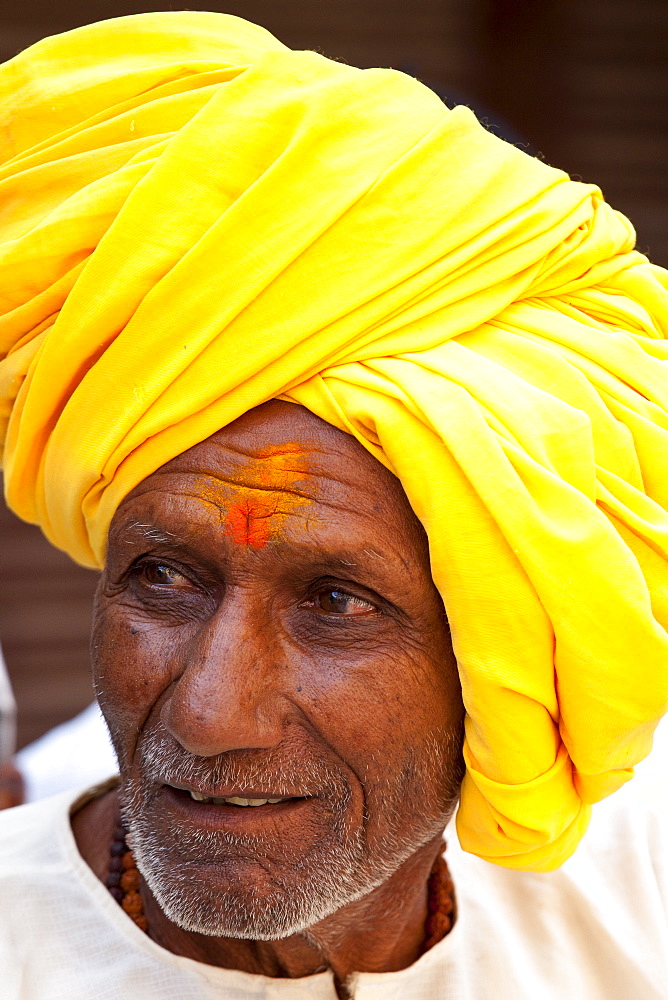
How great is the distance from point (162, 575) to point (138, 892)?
2.61ft

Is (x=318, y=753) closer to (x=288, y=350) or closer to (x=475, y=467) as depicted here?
(x=475, y=467)

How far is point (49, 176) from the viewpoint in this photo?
7.65ft

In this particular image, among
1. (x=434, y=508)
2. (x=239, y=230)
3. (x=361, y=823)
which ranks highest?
(x=239, y=230)

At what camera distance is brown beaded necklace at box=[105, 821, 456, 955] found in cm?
264

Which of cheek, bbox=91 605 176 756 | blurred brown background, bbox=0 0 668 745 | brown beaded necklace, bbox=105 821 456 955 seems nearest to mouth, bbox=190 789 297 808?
cheek, bbox=91 605 176 756

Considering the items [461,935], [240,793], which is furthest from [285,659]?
[461,935]

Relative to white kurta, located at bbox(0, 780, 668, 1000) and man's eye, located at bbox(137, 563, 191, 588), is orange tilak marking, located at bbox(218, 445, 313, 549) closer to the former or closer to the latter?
man's eye, located at bbox(137, 563, 191, 588)

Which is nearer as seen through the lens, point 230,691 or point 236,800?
point 230,691

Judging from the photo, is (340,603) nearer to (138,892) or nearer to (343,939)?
(343,939)

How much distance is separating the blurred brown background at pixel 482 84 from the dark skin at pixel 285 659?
379cm

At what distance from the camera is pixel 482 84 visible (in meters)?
5.82

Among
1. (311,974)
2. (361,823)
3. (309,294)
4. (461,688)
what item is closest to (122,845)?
(311,974)

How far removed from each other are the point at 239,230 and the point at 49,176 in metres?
0.45

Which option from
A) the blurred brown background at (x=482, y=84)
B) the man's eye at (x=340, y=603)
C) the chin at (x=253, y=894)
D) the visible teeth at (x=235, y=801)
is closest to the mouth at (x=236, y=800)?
the visible teeth at (x=235, y=801)
